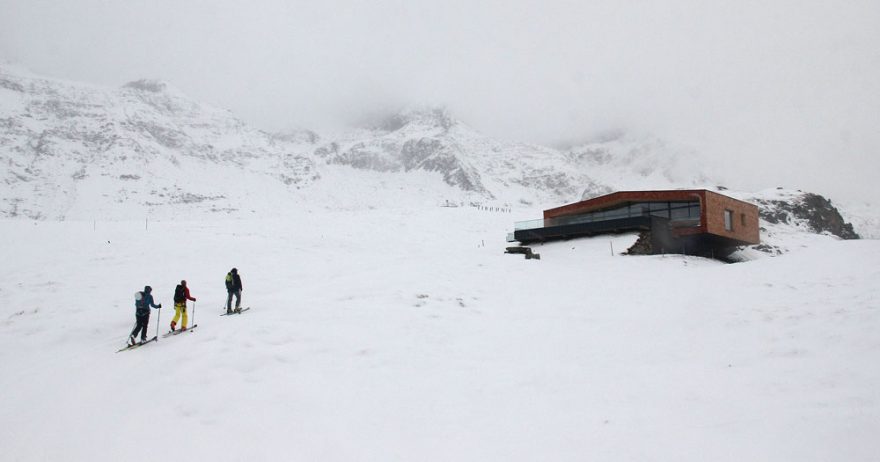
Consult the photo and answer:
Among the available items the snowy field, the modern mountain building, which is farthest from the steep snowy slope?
the snowy field

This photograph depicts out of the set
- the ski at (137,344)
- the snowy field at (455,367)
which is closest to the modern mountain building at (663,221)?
the snowy field at (455,367)

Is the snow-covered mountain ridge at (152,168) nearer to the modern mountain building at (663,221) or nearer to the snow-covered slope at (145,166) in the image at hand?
the snow-covered slope at (145,166)

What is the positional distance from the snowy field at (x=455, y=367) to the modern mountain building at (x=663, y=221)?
8.55 metres

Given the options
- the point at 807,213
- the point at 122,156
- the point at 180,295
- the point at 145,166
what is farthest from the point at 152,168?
the point at 807,213

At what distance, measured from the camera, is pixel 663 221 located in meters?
28.3

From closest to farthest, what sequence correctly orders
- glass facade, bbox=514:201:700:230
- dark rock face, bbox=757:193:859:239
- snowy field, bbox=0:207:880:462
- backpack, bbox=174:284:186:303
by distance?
1. snowy field, bbox=0:207:880:462
2. backpack, bbox=174:284:186:303
3. glass facade, bbox=514:201:700:230
4. dark rock face, bbox=757:193:859:239

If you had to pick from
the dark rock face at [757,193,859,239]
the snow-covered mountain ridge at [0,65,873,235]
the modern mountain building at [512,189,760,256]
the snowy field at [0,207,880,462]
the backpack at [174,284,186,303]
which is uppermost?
the snow-covered mountain ridge at [0,65,873,235]

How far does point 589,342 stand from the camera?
11086mm

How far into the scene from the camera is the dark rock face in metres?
70.9

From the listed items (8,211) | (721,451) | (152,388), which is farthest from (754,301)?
(8,211)

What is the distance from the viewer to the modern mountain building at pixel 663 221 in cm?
2739

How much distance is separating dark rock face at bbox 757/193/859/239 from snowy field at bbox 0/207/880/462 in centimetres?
6664

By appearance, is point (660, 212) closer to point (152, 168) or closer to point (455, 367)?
point (455, 367)

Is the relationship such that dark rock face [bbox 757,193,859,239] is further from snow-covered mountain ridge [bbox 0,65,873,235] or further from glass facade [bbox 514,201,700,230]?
snow-covered mountain ridge [bbox 0,65,873,235]
